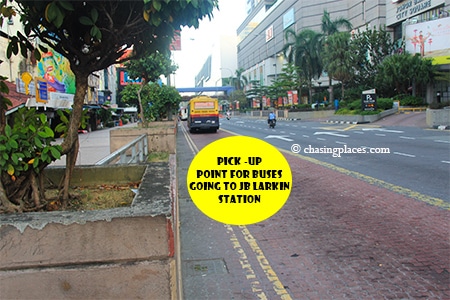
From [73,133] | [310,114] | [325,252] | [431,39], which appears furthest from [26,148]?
[310,114]

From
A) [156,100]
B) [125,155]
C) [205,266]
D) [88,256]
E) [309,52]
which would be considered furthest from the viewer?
[309,52]

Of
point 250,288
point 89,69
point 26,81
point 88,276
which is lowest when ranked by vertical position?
point 250,288

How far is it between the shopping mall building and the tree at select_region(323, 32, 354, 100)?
751 centimetres

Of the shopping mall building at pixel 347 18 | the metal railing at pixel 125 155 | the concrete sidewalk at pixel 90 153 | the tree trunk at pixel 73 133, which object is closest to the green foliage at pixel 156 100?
the concrete sidewalk at pixel 90 153

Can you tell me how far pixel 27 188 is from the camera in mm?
3010

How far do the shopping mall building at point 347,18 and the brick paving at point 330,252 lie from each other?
4525 cm

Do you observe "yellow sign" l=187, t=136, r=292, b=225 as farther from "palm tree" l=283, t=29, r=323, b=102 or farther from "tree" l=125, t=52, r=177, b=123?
"palm tree" l=283, t=29, r=323, b=102

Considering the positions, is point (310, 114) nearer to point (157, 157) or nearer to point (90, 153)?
point (90, 153)

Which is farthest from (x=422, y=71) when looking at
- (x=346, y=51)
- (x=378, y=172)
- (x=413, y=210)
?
(x=413, y=210)

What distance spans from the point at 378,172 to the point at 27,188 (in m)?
9.07

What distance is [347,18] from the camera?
69438mm

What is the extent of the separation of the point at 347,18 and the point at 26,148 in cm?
7365

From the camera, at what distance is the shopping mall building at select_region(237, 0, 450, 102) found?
45.7m

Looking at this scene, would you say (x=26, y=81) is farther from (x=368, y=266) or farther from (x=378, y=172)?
(x=368, y=266)
